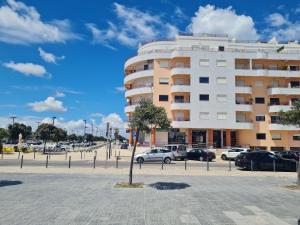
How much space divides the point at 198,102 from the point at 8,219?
43.1 metres

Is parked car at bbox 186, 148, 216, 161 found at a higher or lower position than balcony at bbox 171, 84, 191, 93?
lower

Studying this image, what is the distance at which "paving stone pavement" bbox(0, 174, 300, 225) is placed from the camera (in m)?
8.39

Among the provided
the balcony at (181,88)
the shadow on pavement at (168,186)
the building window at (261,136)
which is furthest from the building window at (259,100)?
the shadow on pavement at (168,186)

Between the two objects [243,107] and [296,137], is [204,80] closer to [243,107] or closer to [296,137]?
[243,107]

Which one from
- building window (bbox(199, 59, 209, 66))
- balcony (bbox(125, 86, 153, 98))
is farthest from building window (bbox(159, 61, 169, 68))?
building window (bbox(199, 59, 209, 66))

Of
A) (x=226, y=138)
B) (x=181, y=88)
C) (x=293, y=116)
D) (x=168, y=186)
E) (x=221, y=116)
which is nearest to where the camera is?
(x=168, y=186)

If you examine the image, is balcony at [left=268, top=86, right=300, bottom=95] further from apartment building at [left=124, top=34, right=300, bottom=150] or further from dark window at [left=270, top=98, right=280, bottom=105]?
dark window at [left=270, top=98, right=280, bottom=105]

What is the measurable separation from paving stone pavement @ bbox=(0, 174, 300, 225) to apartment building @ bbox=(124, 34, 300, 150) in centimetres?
3533

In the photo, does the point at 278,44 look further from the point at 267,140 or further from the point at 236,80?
the point at 267,140

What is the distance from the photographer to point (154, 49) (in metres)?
54.8

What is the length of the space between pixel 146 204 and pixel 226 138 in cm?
4262

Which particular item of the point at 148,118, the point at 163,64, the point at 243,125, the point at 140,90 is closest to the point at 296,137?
the point at 243,125

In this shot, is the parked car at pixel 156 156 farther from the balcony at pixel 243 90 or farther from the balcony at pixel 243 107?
the balcony at pixel 243 90

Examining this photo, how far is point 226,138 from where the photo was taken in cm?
5116
